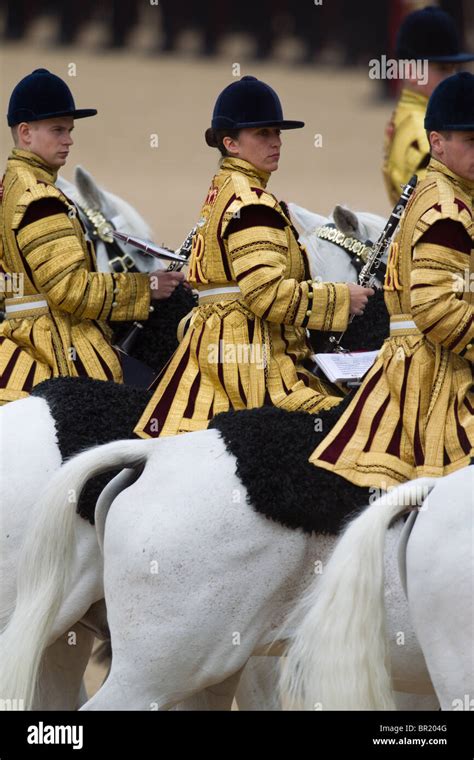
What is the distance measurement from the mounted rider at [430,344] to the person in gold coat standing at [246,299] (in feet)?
1.51

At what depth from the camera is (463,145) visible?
3646mm

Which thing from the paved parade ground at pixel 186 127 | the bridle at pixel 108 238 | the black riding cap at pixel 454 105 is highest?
the black riding cap at pixel 454 105

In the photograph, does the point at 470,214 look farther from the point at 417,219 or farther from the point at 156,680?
the point at 156,680

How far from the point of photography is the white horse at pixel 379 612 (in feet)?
10.3

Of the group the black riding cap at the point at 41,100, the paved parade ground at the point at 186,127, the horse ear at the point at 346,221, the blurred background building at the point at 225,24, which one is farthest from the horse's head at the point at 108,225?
the blurred background building at the point at 225,24

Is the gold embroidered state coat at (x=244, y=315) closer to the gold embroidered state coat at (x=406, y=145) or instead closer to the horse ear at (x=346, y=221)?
the horse ear at (x=346, y=221)

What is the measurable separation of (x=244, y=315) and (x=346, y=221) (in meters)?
1.19

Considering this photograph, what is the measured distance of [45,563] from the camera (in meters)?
3.82

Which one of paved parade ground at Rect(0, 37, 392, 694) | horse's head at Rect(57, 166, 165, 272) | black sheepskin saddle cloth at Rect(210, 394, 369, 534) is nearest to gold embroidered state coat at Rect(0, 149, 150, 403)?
horse's head at Rect(57, 166, 165, 272)

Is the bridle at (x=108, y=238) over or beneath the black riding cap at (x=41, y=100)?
beneath

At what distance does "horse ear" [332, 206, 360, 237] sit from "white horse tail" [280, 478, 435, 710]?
7.20ft

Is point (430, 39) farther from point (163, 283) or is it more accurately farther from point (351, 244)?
point (163, 283)
